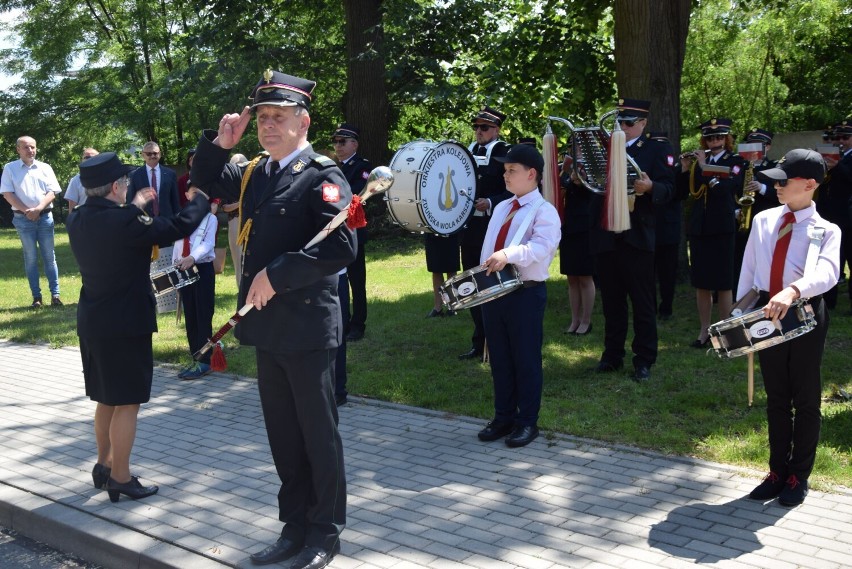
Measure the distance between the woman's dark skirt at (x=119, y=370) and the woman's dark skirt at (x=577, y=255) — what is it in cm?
558

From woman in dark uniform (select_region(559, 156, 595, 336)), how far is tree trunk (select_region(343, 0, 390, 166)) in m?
9.32

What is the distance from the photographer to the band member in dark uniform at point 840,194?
11195 mm

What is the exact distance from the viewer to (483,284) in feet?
21.4

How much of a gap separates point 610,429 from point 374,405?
6.85 ft

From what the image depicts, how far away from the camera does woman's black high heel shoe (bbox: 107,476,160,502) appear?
584 cm

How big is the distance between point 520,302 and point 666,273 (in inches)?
208

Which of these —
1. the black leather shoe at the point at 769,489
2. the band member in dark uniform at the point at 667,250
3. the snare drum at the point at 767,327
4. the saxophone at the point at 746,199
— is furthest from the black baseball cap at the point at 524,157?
the band member in dark uniform at the point at 667,250

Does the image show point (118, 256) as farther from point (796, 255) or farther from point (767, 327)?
point (796, 255)

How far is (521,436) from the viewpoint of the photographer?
265 inches

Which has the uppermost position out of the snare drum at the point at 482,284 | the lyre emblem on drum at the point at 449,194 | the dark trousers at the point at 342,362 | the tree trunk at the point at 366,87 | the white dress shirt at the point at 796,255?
the tree trunk at the point at 366,87

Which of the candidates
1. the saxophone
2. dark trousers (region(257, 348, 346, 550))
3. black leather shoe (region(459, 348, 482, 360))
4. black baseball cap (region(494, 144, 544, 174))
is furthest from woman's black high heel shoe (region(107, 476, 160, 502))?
the saxophone

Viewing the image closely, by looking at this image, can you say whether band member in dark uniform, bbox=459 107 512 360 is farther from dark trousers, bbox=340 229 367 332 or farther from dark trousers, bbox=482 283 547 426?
dark trousers, bbox=482 283 547 426

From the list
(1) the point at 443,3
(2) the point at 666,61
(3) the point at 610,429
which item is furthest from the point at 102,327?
(1) the point at 443,3

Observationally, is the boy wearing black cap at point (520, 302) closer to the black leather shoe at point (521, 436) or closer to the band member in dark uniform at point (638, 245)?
the black leather shoe at point (521, 436)
